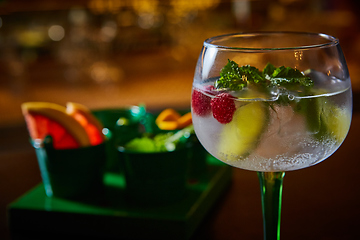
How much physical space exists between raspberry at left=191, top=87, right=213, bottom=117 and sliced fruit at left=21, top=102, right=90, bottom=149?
0.36m

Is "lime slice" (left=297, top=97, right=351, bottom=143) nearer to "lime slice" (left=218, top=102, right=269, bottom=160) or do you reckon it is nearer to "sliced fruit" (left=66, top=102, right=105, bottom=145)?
"lime slice" (left=218, top=102, right=269, bottom=160)

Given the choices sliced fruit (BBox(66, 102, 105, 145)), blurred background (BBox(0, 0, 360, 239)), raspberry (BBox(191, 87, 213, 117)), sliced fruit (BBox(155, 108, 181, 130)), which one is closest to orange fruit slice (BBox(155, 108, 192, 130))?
sliced fruit (BBox(155, 108, 181, 130))

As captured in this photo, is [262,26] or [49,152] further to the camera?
[262,26]

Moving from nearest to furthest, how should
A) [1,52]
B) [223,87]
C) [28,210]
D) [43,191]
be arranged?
1. [223,87]
2. [28,210]
3. [43,191]
4. [1,52]

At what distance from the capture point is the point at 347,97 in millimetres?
604

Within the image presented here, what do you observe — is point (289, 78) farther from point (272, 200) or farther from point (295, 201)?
point (295, 201)

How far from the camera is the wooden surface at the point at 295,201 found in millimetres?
771

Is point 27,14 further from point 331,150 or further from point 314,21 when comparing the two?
point 331,150

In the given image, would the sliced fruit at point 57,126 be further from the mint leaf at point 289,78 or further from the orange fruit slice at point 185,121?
the mint leaf at point 289,78

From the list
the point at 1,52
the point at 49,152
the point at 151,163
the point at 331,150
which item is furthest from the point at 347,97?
the point at 1,52

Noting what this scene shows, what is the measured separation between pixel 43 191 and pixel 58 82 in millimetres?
2259

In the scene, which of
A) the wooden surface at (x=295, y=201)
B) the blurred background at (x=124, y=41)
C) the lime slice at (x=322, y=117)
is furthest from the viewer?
the blurred background at (x=124, y=41)

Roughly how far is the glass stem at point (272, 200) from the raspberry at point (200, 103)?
0.41ft

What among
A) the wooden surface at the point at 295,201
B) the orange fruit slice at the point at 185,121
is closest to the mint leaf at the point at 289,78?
the wooden surface at the point at 295,201
